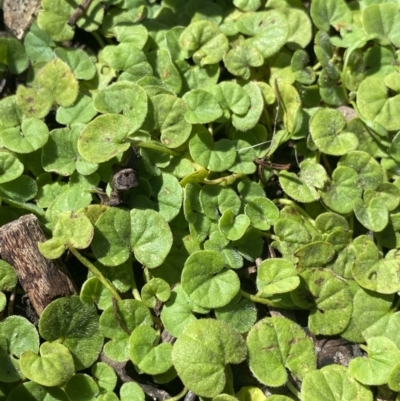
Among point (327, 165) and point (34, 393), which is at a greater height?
point (327, 165)

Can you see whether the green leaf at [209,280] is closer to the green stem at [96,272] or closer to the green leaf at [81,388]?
the green stem at [96,272]

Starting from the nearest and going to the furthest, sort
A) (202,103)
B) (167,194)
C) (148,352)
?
(148,352) → (167,194) → (202,103)

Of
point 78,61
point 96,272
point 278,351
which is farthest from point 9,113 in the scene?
point 278,351

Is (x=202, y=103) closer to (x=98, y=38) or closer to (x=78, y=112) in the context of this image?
(x=78, y=112)

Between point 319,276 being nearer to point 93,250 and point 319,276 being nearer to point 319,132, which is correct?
point 319,132

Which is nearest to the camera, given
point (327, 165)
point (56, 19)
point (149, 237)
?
point (149, 237)

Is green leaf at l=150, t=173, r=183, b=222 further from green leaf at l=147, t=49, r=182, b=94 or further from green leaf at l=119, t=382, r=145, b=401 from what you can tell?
green leaf at l=119, t=382, r=145, b=401
